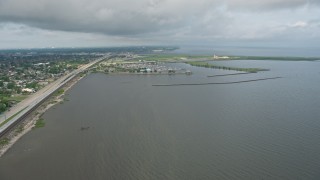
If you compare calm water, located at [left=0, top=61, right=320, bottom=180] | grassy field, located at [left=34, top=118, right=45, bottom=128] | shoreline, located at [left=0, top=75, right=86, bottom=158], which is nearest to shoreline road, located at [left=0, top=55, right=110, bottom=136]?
shoreline, located at [left=0, top=75, right=86, bottom=158]

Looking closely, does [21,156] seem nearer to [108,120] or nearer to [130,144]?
[130,144]

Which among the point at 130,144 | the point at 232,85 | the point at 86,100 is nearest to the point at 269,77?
the point at 232,85

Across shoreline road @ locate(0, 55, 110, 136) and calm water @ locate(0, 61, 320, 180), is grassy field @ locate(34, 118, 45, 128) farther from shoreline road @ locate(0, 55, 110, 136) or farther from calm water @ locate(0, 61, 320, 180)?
shoreline road @ locate(0, 55, 110, 136)

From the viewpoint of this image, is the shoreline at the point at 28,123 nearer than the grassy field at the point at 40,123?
Yes

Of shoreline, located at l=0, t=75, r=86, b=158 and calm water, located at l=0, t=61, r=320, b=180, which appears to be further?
shoreline, located at l=0, t=75, r=86, b=158

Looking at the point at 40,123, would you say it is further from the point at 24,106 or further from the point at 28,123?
the point at 24,106

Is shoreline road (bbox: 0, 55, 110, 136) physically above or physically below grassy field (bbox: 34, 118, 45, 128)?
above

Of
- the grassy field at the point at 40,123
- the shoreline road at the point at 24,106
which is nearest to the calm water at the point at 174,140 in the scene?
the grassy field at the point at 40,123

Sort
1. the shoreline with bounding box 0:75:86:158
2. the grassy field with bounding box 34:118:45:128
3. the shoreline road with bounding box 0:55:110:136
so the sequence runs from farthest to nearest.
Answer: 1. the grassy field with bounding box 34:118:45:128
2. the shoreline road with bounding box 0:55:110:136
3. the shoreline with bounding box 0:75:86:158

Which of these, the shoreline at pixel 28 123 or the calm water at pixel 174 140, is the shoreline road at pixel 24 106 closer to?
the shoreline at pixel 28 123
